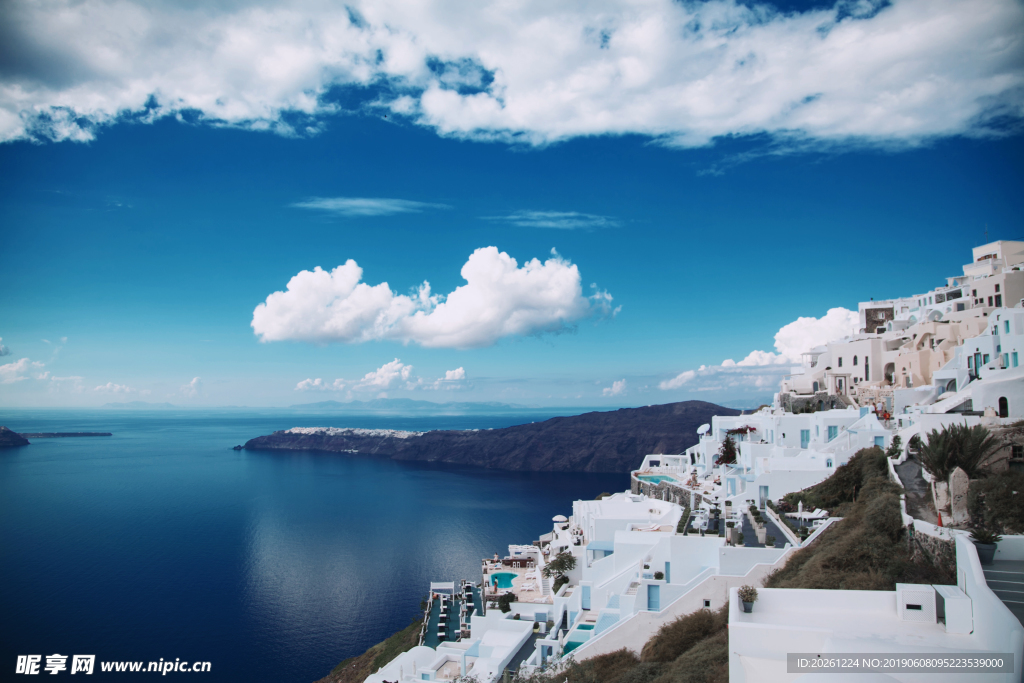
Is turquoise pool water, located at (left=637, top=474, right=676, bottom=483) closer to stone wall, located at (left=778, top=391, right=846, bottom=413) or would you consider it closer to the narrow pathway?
stone wall, located at (left=778, top=391, right=846, bottom=413)

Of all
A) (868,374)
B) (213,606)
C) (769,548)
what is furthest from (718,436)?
(213,606)

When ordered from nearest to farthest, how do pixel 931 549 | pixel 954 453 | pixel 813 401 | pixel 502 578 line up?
pixel 931 549 < pixel 954 453 < pixel 502 578 < pixel 813 401

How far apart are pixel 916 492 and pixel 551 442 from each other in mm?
87188

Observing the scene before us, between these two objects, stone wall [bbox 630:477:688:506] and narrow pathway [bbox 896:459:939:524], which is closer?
narrow pathway [bbox 896:459:939:524]

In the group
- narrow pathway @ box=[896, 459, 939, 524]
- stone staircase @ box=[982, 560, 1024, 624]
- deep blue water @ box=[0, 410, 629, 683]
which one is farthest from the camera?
deep blue water @ box=[0, 410, 629, 683]

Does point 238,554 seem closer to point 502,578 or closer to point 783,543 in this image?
point 502,578

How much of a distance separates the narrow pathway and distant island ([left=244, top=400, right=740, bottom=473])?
71741 mm

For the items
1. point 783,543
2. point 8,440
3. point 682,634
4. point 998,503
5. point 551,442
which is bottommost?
point 8,440

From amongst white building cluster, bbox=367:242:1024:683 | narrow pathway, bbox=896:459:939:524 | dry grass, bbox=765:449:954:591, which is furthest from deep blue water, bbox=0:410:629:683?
narrow pathway, bbox=896:459:939:524

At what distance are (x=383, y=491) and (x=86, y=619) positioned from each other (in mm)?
38764

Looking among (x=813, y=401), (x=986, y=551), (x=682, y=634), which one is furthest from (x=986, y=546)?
(x=813, y=401)

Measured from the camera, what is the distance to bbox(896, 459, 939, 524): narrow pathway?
10.1m

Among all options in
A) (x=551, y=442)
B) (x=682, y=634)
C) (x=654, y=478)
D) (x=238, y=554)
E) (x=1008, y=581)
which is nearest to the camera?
(x=1008, y=581)

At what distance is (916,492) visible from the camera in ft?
38.1
